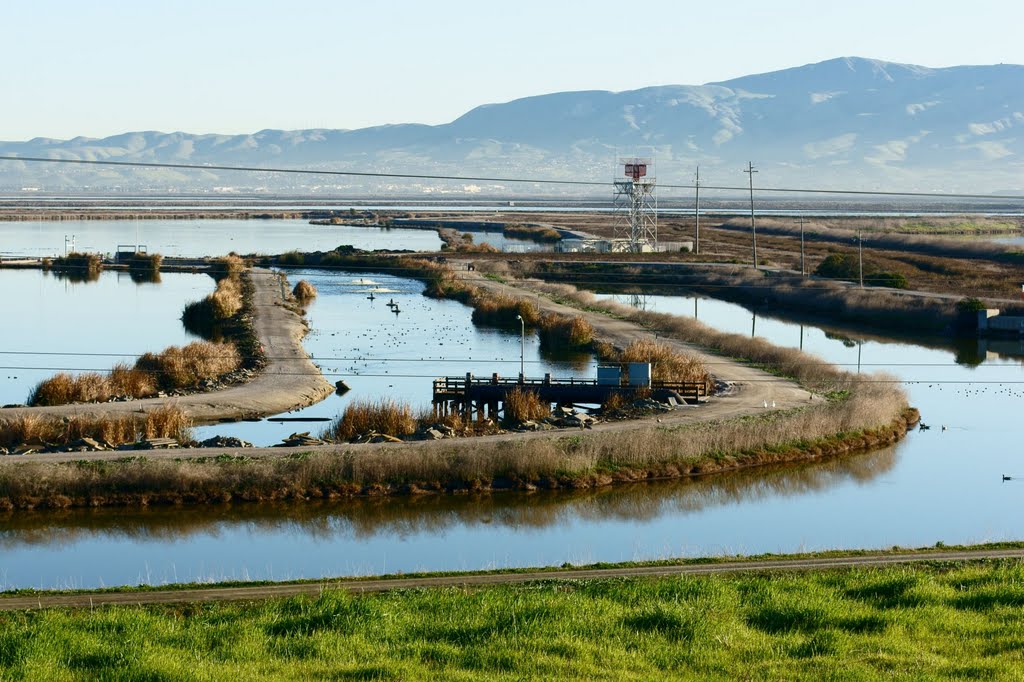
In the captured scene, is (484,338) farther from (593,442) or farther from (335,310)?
(593,442)

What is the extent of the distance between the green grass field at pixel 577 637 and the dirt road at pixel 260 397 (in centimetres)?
2451

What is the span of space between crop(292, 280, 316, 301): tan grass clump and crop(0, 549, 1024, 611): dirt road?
2582 inches

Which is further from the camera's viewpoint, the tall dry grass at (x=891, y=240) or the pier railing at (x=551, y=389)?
the tall dry grass at (x=891, y=240)

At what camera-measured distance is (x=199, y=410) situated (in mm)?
45844

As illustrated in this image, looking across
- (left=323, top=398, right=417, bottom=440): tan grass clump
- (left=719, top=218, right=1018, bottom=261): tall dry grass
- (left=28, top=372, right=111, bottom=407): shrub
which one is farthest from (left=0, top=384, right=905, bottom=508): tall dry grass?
(left=719, top=218, right=1018, bottom=261): tall dry grass

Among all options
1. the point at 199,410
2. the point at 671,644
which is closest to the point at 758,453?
the point at 199,410

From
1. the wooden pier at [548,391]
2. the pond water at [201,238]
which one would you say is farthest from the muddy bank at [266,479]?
the pond water at [201,238]

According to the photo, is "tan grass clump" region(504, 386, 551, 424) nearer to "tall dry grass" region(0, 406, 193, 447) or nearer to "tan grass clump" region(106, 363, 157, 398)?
"tall dry grass" region(0, 406, 193, 447)

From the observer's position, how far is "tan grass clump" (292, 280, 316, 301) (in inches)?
3482

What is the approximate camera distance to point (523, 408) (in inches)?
1767

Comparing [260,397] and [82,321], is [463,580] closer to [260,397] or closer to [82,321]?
[260,397]

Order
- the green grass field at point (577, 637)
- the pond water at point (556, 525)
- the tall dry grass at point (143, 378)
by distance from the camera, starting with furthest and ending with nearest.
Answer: the tall dry grass at point (143, 378), the pond water at point (556, 525), the green grass field at point (577, 637)

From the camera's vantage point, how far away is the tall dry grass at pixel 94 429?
130ft

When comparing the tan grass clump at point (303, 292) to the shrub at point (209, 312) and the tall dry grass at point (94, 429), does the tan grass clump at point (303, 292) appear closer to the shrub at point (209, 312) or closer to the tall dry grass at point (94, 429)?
the shrub at point (209, 312)
